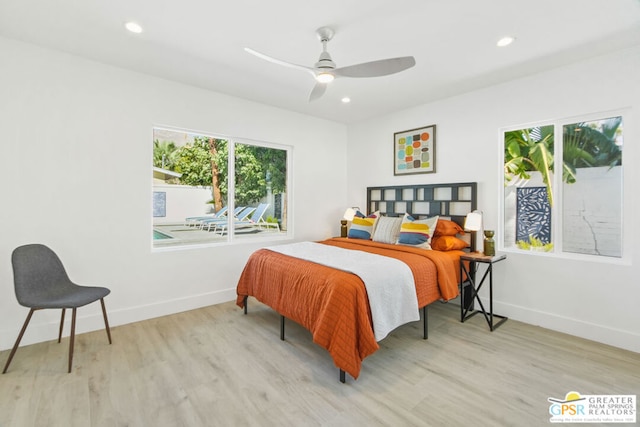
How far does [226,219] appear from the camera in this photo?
389 centimetres

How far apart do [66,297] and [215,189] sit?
189 centimetres

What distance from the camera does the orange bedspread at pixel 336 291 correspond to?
205 centimetres

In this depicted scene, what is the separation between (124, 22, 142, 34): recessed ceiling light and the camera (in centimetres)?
226

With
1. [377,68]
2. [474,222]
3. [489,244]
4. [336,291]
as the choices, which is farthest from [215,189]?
[489,244]

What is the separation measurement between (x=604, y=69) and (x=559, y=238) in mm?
1608

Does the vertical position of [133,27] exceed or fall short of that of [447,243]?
it exceeds it

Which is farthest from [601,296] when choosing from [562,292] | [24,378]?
[24,378]

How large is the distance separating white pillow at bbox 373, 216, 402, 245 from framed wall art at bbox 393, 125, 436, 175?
33.9 inches

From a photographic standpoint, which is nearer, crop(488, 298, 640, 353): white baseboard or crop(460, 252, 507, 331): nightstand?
crop(488, 298, 640, 353): white baseboard

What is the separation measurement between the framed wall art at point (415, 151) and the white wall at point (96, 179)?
223 centimetres

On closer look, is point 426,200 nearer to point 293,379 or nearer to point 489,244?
point 489,244

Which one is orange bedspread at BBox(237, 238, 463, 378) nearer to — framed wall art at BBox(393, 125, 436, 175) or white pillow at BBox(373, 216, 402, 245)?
white pillow at BBox(373, 216, 402, 245)

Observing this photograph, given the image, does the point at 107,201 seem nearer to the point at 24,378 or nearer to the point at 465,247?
the point at 24,378

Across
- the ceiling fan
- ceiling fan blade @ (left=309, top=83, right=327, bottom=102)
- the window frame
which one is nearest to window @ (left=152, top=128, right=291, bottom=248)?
ceiling fan blade @ (left=309, top=83, right=327, bottom=102)
